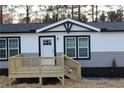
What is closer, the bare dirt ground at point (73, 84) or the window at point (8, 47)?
the bare dirt ground at point (73, 84)

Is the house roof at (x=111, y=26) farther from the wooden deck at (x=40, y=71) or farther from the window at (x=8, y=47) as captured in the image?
the window at (x=8, y=47)

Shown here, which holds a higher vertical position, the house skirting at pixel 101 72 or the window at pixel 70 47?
the window at pixel 70 47

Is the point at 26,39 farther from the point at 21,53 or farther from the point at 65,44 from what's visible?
the point at 65,44

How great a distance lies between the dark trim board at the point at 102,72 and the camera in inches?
656

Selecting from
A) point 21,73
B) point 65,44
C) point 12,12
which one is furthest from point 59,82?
point 12,12

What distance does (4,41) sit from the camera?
55.4ft

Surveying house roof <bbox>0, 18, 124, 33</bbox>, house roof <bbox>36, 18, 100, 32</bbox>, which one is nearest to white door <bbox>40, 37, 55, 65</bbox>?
house roof <bbox>36, 18, 100, 32</bbox>

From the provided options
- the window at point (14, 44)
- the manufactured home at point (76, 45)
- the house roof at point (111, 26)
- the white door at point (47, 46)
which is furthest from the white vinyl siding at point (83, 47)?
the window at point (14, 44)

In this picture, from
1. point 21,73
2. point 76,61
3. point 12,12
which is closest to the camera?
point 21,73

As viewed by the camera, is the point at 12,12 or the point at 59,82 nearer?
the point at 59,82

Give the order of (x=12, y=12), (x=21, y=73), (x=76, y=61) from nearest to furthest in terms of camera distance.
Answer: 1. (x=21, y=73)
2. (x=76, y=61)
3. (x=12, y=12)

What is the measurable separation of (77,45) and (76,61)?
3.28 ft

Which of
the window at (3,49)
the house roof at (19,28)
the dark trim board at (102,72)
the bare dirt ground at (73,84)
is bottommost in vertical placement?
the bare dirt ground at (73,84)

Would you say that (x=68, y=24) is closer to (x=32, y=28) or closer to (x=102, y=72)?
(x=32, y=28)
